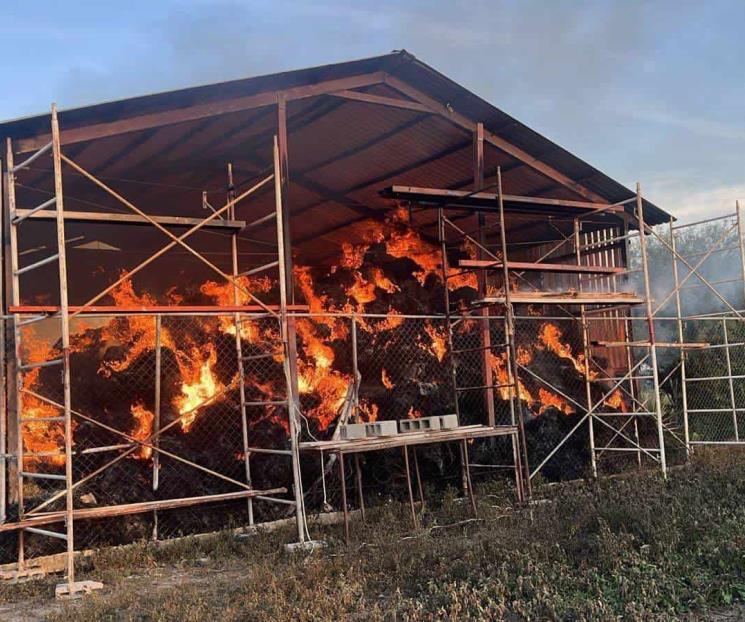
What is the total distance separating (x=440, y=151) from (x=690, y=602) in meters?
10.8

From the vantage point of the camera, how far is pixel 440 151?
15.2 metres

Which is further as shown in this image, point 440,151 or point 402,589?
point 440,151

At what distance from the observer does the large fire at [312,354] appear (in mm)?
12203

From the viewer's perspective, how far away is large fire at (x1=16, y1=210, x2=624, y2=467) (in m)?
12.2

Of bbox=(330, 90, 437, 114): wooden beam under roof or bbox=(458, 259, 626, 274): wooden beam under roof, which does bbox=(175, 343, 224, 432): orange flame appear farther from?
bbox=(330, 90, 437, 114): wooden beam under roof

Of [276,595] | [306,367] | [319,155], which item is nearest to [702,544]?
[276,595]

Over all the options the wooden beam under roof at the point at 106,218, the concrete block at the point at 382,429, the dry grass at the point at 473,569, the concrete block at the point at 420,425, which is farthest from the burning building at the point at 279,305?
the concrete block at the point at 420,425

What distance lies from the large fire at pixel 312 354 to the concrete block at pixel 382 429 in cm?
172

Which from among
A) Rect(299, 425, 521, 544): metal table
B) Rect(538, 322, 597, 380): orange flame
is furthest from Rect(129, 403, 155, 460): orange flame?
Rect(538, 322, 597, 380): orange flame

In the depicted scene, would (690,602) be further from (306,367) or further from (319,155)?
(319,155)

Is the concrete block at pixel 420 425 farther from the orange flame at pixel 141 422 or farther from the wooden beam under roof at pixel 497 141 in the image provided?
the wooden beam under roof at pixel 497 141

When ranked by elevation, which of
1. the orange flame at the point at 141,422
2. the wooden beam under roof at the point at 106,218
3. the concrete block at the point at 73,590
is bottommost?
the concrete block at the point at 73,590

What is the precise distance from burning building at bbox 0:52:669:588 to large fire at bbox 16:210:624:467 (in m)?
A: 0.05

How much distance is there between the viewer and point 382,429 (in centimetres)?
1001
